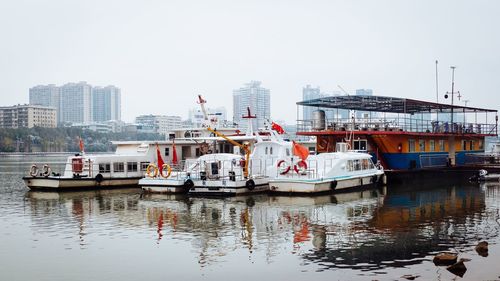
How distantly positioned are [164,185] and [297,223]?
13996 mm

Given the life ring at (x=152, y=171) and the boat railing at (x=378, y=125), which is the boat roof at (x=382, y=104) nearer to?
the boat railing at (x=378, y=125)

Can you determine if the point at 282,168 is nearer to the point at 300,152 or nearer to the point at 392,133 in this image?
the point at 300,152

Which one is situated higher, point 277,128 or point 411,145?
point 277,128

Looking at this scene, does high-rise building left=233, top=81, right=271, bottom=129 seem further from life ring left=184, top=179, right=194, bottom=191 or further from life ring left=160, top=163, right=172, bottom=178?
life ring left=184, top=179, right=194, bottom=191

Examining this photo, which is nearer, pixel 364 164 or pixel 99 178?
pixel 364 164

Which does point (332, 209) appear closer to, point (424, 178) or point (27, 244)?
point (27, 244)

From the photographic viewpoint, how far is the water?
58.7 ft

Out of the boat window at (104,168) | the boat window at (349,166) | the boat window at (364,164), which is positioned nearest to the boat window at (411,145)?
the boat window at (364,164)

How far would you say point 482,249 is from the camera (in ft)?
64.6

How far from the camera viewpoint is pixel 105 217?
29.1 metres

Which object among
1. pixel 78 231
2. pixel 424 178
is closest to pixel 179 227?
pixel 78 231

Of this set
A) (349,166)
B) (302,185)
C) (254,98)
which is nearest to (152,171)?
(302,185)

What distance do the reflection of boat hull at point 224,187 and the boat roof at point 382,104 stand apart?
13538 mm

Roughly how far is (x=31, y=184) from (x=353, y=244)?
2853 centimetres
